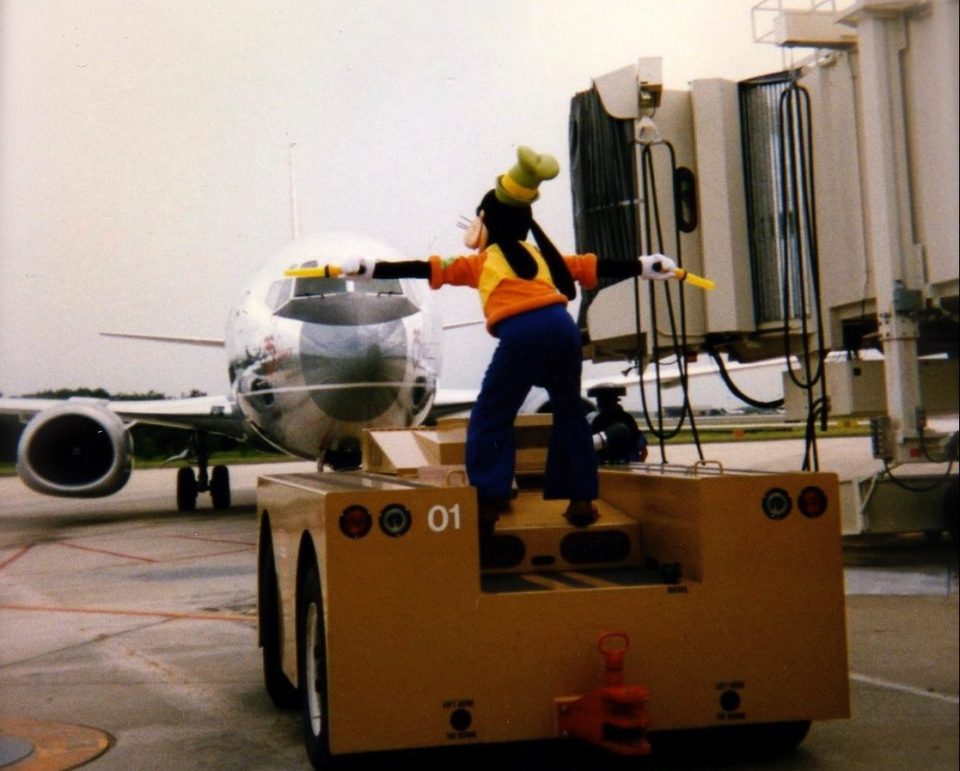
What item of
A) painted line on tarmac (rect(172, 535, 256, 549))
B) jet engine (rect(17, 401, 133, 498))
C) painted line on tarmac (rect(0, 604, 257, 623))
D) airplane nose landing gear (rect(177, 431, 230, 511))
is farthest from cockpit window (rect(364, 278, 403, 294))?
airplane nose landing gear (rect(177, 431, 230, 511))

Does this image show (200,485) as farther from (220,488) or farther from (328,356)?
(328,356)

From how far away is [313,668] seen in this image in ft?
14.9

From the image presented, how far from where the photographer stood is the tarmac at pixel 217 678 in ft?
13.9

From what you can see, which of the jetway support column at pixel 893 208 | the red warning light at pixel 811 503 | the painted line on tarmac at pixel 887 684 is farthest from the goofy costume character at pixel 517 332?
the jetway support column at pixel 893 208

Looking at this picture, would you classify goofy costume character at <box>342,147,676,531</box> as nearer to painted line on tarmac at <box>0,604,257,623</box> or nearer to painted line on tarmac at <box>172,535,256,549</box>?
painted line on tarmac at <box>0,604,257,623</box>

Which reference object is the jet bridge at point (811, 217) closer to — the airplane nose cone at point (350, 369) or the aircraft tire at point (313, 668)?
the aircraft tire at point (313, 668)

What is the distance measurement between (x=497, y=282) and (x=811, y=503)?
1388mm

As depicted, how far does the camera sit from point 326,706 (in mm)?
4160

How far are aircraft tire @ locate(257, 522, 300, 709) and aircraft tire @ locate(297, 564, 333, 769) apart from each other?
3.22 feet

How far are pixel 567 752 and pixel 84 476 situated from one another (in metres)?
13.6

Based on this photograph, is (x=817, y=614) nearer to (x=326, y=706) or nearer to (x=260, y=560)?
(x=326, y=706)

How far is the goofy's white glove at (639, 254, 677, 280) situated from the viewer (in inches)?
193

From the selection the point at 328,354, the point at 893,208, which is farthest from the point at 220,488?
the point at 893,208

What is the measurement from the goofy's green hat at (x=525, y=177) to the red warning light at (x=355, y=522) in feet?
4.46
